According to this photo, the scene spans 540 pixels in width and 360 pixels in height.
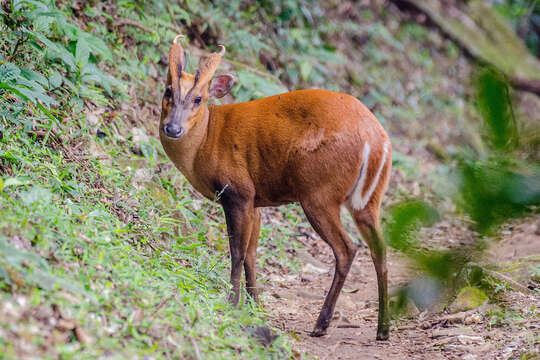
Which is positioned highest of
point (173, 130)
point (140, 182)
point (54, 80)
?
point (173, 130)

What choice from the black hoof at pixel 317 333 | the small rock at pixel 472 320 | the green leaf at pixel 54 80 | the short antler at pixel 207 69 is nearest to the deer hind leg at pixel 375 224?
the black hoof at pixel 317 333

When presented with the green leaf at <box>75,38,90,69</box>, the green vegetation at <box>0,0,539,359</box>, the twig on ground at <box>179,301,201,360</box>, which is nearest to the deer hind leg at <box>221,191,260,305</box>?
the green vegetation at <box>0,0,539,359</box>

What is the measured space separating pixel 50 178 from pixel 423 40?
1034 centimetres

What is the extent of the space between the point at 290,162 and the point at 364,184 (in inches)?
22.3

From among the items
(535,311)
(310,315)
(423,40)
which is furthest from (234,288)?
(423,40)

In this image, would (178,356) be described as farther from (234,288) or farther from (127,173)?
(127,173)

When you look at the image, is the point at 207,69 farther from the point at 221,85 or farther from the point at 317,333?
the point at 317,333

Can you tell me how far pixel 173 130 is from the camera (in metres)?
4.18

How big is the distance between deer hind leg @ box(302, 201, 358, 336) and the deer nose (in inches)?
41.4

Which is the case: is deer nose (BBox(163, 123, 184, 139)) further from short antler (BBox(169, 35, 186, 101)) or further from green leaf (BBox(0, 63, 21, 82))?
green leaf (BBox(0, 63, 21, 82))

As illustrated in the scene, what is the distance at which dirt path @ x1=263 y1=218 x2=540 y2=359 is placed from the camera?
378 centimetres

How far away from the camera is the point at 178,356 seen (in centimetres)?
262

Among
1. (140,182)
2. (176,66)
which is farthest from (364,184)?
(140,182)

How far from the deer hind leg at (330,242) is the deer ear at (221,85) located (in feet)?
4.03
